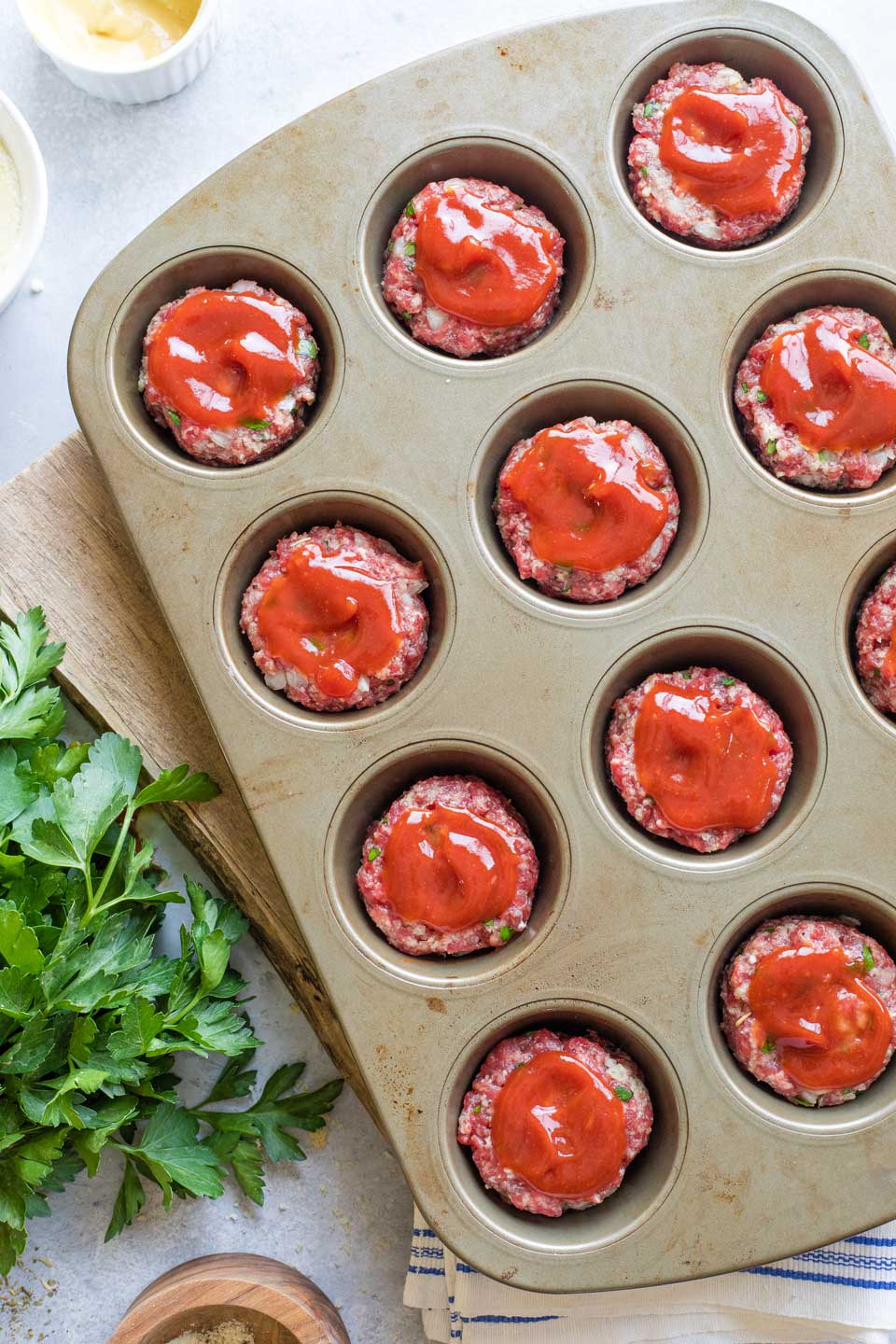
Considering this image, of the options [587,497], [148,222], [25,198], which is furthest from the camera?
[148,222]

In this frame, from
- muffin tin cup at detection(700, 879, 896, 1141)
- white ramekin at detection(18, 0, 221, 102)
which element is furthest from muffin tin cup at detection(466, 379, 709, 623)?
white ramekin at detection(18, 0, 221, 102)

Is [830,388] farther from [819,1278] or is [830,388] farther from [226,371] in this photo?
[819,1278]

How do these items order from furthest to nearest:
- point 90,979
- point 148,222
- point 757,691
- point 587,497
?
point 148,222, point 757,691, point 587,497, point 90,979

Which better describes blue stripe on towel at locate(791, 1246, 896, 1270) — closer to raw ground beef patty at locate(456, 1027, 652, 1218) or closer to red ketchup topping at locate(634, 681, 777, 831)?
raw ground beef patty at locate(456, 1027, 652, 1218)

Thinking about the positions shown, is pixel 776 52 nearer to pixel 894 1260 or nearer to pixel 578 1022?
pixel 578 1022

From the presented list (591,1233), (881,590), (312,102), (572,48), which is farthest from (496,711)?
(312,102)

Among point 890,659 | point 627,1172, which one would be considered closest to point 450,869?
point 627,1172

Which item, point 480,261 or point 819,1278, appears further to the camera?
point 819,1278
